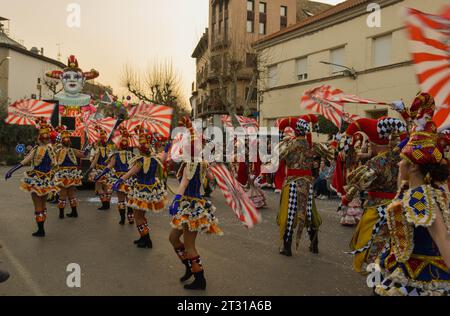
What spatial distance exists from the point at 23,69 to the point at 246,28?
94.4ft

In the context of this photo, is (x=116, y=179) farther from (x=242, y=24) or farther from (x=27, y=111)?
(x=242, y=24)

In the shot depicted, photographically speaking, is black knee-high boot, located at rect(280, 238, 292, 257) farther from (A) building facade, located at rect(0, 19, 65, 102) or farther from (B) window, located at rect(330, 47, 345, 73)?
(A) building facade, located at rect(0, 19, 65, 102)

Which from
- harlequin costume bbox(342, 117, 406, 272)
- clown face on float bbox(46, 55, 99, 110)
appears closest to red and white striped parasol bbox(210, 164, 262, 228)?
harlequin costume bbox(342, 117, 406, 272)

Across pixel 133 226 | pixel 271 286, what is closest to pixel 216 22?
pixel 133 226

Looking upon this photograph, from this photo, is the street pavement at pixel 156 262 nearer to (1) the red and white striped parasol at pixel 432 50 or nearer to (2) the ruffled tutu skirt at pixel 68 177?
(2) the ruffled tutu skirt at pixel 68 177

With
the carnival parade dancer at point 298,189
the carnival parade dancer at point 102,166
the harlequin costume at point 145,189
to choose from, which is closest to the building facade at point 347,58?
the carnival parade dancer at point 102,166

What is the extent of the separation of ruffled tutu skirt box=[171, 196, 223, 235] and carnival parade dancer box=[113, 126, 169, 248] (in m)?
2.19

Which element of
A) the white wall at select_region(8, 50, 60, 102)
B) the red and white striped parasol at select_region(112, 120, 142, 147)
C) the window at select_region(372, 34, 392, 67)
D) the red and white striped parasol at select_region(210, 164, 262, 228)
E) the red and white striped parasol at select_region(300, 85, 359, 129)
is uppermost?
the white wall at select_region(8, 50, 60, 102)

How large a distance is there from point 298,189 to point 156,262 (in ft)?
8.14

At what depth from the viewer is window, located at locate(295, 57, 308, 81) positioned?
26.3m

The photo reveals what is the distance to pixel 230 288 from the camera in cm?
506

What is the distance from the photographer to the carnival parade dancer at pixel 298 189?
261 inches

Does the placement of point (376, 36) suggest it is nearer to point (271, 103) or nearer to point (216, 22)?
point (271, 103)

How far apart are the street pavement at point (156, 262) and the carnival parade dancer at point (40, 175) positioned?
0.46 m
